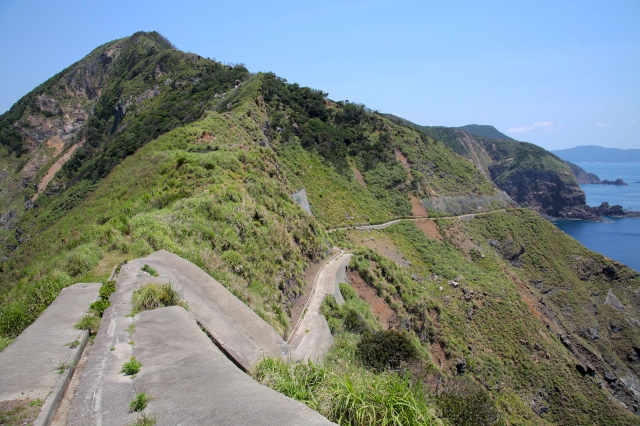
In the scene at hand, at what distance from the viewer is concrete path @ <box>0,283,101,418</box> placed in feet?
16.3

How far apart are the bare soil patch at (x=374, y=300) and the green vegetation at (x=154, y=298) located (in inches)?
617

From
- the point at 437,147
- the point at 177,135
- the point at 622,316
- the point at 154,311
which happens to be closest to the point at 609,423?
the point at 622,316

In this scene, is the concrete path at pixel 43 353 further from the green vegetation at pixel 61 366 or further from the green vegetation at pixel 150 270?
the green vegetation at pixel 150 270

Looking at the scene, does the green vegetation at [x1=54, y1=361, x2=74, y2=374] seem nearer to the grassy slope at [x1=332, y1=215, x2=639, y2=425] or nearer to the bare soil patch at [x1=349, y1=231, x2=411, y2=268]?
the grassy slope at [x1=332, y1=215, x2=639, y2=425]

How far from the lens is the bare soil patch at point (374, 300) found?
2294cm

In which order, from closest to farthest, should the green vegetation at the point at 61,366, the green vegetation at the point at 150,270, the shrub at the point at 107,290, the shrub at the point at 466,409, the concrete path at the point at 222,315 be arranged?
1. the green vegetation at the point at 61,366
2. the shrub at the point at 466,409
3. the concrete path at the point at 222,315
4. the shrub at the point at 107,290
5. the green vegetation at the point at 150,270

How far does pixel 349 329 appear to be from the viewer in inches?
647

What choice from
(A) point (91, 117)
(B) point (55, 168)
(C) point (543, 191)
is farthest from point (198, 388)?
(C) point (543, 191)

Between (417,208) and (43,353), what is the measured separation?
56859mm

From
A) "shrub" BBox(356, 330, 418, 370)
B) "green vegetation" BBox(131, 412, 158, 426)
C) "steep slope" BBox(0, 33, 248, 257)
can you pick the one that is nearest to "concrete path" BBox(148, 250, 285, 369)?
"green vegetation" BBox(131, 412, 158, 426)

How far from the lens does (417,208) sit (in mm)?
59031

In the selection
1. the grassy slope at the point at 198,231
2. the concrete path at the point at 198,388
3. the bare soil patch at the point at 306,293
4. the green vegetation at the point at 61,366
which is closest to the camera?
the concrete path at the point at 198,388

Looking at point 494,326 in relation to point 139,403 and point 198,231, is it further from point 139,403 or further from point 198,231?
point 139,403

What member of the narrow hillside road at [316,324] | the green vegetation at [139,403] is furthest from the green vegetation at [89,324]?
the narrow hillside road at [316,324]
